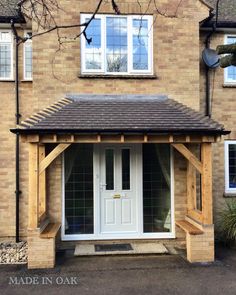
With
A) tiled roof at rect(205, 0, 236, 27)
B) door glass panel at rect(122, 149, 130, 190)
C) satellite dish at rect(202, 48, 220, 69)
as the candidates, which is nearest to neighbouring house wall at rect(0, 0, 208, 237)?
satellite dish at rect(202, 48, 220, 69)

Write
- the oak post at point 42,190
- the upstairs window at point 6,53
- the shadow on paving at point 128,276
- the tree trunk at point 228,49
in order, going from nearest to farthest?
1. the tree trunk at point 228,49
2. the shadow on paving at point 128,276
3. the oak post at point 42,190
4. the upstairs window at point 6,53

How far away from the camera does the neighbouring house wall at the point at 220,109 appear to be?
30.5ft

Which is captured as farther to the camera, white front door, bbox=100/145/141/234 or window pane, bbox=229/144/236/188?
window pane, bbox=229/144/236/188

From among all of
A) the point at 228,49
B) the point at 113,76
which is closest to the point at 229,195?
the point at 113,76

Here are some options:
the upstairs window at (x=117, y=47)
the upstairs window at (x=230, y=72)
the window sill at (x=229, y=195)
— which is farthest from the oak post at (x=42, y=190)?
the upstairs window at (x=230, y=72)

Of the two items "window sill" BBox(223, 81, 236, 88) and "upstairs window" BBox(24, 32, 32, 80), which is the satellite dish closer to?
"window sill" BBox(223, 81, 236, 88)

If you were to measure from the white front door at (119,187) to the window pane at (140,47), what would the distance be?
6.97ft

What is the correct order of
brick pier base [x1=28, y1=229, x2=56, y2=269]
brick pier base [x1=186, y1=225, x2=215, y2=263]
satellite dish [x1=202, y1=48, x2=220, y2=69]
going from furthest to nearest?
satellite dish [x1=202, y1=48, x2=220, y2=69] → brick pier base [x1=186, y1=225, x2=215, y2=263] → brick pier base [x1=28, y1=229, x2=56, y2=269]

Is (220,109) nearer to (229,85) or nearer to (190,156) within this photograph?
(229,85)

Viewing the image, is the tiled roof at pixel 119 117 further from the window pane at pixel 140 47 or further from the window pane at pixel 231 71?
the window pane at pixel 231 71

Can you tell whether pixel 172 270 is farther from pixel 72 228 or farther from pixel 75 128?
pixel 75 128

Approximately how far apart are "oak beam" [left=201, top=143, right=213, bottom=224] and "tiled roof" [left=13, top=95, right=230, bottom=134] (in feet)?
1.44

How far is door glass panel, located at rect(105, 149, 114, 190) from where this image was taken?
27.6 ft

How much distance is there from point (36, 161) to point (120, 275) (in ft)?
8.91
